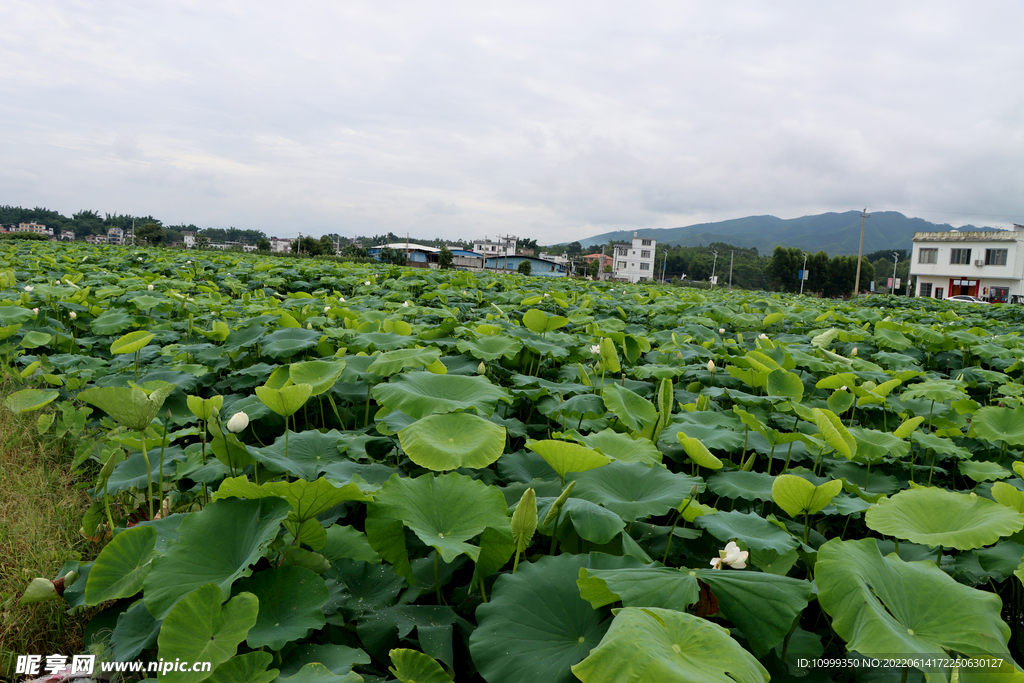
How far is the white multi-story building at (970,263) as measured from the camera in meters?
34.2

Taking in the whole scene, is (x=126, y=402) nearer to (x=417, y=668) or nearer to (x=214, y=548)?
(x=214, y=548)

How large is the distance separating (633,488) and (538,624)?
1.41 ft

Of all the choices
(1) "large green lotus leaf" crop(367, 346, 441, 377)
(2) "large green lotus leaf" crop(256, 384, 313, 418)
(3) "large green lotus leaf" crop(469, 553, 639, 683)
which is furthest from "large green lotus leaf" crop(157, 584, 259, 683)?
(1) "large green lotus leaf" crop(367, 346, 441, 377)

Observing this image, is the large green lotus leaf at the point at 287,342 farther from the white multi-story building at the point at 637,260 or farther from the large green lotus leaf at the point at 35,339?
the white multi-story building at the point at 637,260

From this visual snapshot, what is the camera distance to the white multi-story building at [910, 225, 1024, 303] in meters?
34.2

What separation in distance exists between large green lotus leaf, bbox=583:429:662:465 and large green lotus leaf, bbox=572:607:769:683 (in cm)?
64

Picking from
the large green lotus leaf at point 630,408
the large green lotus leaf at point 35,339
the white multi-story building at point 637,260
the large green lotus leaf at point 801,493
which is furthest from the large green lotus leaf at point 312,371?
the white multi-story building at point 637,260

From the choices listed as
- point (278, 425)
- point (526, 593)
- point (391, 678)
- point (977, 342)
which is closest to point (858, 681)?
point (526, 593)

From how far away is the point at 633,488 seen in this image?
1.28 m

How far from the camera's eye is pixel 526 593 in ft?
3.25

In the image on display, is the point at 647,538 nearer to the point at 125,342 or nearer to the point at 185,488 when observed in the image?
the point at 185,488

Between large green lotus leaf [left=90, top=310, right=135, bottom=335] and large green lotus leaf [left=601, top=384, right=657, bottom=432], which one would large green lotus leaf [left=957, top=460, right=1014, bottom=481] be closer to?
large green lotus leaf [left=601, top=384, right=657, bottom=432]

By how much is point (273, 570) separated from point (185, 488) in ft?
3.22

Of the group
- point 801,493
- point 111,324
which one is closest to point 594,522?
point 801,493
